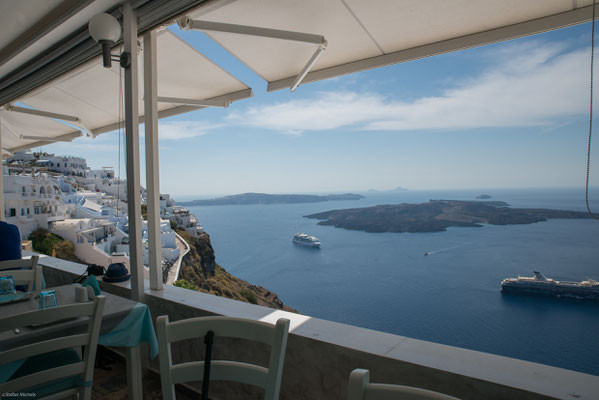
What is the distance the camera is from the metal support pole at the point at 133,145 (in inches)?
91.3

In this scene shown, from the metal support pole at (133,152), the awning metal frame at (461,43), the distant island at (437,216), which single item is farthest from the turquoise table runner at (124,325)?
the distant island at (437,216)

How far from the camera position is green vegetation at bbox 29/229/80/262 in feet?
59.0

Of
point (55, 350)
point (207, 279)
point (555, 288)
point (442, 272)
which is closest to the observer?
point (55, 350)

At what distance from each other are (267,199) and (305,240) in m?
5.84

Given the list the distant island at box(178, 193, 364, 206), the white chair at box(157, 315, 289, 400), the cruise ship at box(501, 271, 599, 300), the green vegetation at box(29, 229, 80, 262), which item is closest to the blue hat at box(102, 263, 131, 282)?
the white chair at box(157, 315, 289, 400)

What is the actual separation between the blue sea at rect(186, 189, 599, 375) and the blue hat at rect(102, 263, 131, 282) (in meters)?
3.32

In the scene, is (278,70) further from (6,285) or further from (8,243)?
(8,243)

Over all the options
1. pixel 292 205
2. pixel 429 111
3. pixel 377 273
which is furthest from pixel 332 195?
pixel 429 111

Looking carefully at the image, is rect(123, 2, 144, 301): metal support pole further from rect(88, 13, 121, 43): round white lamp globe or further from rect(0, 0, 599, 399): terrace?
rect(88, 13, 121, 43): round white lamp globe

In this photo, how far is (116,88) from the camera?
3600 mm

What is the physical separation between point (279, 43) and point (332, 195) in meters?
32.3

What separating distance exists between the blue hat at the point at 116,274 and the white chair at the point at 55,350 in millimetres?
1064

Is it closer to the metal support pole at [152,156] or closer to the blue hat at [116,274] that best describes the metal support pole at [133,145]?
the metal support pole at [152,156]

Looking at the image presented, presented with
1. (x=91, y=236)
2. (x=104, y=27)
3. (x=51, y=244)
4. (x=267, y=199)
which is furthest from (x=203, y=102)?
(x=267, y=199)
